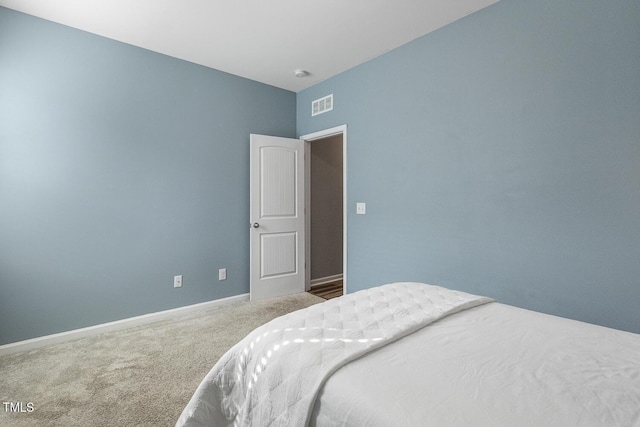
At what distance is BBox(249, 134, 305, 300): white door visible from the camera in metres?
3.72

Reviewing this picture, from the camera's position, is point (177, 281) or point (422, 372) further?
point (177, 281)

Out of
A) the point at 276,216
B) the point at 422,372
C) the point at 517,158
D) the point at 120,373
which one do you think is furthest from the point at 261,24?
the point at 120,373

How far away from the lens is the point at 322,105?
3.77 meters

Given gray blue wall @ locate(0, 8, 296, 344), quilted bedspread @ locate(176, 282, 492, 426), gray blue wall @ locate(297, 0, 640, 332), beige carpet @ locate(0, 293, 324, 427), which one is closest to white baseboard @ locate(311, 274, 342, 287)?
gray blue wall @ locate(0, 8, 296, 344)

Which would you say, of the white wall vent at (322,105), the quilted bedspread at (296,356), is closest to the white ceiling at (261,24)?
the white wall vent at (322,105)

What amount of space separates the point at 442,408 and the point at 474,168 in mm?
2068

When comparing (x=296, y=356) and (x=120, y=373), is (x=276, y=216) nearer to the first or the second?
(x=120, y=373)

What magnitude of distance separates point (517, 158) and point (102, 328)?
3.73m

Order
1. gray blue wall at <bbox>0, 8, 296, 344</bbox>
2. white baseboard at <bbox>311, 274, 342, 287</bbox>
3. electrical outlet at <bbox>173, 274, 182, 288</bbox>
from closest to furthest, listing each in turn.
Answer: gray blue wall at <bbox>0, 8, 296, 344</bbox>
electrical outlet at <bbox>173, 274, 182, 288</bbox>
white baseboard at <bbox>311, 274, 342, 287</bbox>

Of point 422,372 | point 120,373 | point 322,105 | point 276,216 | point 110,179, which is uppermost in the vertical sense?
point 322,105

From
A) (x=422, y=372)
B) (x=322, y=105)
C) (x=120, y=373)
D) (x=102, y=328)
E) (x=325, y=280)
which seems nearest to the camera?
(x=422, y=372)

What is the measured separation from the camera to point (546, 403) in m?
0.80

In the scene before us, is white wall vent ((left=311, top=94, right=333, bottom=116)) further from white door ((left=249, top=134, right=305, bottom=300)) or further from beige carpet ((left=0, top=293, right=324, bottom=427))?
beige carpet ((left=0, top=293, right=324, bottom=427))

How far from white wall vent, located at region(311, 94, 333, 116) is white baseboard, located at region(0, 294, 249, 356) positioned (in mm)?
2508
